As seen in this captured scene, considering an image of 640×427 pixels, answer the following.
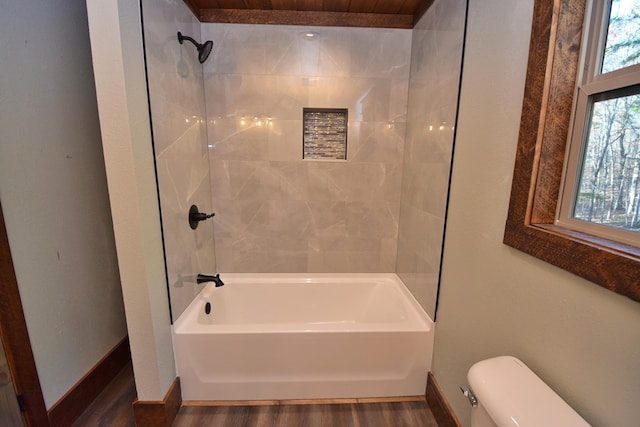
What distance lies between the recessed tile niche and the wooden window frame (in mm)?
1277

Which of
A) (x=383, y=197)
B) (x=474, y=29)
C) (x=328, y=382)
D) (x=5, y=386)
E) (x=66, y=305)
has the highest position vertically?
(x=474, y=29)

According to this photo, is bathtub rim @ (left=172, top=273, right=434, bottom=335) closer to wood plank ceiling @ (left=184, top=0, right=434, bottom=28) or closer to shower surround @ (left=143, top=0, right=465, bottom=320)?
shower surround @ (left=143, top=0, right=465, bottom=320)

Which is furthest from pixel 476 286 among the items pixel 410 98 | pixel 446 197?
pixel 410 98

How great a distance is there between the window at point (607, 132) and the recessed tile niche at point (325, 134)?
138 centimetres

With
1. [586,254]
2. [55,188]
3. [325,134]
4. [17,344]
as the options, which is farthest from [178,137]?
[586,254]

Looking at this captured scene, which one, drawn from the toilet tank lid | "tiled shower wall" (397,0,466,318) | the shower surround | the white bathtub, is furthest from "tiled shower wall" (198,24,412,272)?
the toilet tank lid

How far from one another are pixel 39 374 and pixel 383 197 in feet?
7.02

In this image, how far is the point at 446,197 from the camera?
1.42 m

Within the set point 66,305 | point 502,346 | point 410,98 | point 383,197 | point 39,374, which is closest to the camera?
point 502,346

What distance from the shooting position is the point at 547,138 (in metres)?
0.86

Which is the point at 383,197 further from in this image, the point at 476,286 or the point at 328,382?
the point at 328,382

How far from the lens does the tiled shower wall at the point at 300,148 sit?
1908 mm

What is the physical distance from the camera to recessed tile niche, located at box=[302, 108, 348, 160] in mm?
2035

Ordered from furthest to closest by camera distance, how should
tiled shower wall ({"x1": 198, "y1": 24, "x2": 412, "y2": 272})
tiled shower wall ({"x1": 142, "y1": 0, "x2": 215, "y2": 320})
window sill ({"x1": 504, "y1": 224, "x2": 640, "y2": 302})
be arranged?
tiled shower wall ({"x1": 198, "y1": 24, "x2": 412, "y2": 272}), tiled shower wall ({"x1": 142, "y1": 0, "x2": 215, "y2": 320}), window sill ({"x1": 504, "y1": 224, "x2": 640, "y2": 302})
